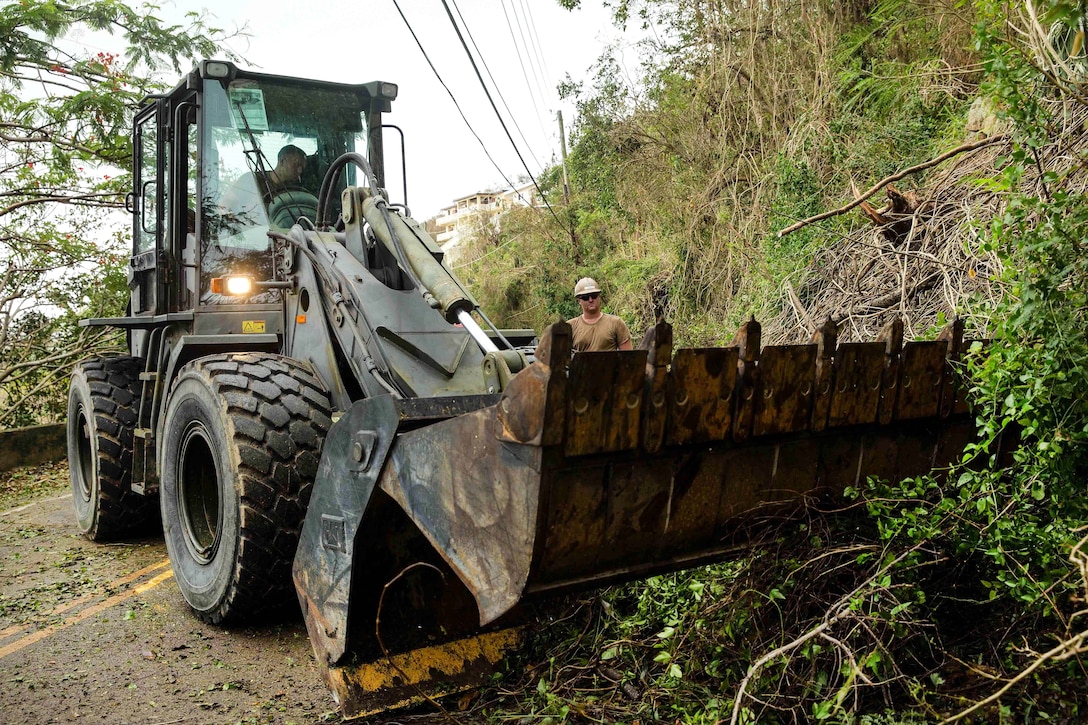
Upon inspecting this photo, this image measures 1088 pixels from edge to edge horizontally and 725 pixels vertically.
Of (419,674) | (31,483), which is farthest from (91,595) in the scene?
(31,483)

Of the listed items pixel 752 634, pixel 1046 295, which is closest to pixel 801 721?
pixel 752 634

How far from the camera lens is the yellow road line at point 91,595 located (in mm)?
5391

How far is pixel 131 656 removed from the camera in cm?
488

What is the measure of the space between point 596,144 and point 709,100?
5000 millimetres

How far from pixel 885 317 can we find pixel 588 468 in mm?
5338

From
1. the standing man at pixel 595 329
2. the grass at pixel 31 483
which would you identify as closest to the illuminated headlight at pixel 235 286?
the standing man at pixel 595 329

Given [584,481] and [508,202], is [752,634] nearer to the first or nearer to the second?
[584,481]

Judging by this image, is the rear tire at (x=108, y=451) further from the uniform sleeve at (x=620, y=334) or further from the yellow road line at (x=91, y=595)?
the uniform sleeve at (x=620, y=334)

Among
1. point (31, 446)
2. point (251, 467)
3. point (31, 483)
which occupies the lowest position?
point (31, 483)

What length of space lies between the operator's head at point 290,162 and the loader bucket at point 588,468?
3.28 meters

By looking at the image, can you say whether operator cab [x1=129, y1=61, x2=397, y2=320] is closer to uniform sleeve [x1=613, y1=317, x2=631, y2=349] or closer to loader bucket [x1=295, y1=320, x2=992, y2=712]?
uniform sleeve [x1=613, y1=317, x2=631, y2=349]

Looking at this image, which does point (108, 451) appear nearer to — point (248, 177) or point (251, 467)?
point (248, 177)

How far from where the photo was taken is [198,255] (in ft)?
21.1

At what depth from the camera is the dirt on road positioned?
416 centimetres
